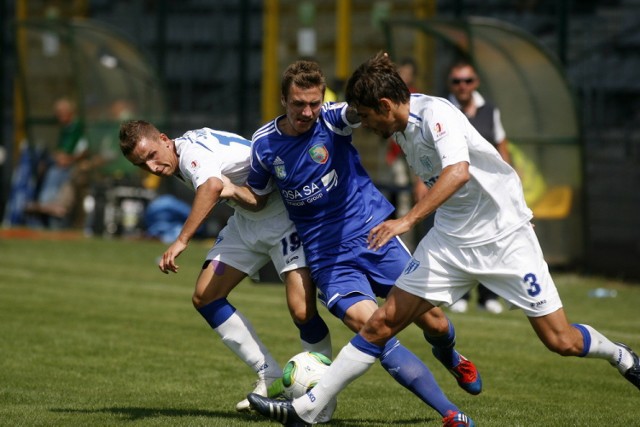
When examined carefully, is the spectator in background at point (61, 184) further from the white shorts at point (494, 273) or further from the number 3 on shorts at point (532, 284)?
the number 3 on shorts at point (532, 284)

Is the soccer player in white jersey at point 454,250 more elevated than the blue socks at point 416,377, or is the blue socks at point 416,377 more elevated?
the soccer player in white jersey at point 454,250

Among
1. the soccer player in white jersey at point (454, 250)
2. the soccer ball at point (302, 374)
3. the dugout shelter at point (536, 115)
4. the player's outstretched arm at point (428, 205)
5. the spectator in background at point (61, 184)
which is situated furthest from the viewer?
the spectator in background at point (61, 184)

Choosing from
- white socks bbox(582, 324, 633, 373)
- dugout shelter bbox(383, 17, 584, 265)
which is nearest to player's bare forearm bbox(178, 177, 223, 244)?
white socks bbox(582, 324, 633, 373)

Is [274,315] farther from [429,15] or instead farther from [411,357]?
[429,15]

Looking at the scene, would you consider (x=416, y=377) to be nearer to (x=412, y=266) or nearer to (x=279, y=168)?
(x=412, y=266)

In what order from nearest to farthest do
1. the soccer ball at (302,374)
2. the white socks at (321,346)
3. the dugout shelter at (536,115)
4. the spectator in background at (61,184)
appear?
the soccer ball at (302,374)
the white socks at (321,346)
the dugout shelter at (536,115)
the spectator in background at (61,184)

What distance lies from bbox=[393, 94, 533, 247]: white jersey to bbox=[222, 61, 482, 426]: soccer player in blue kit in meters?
0.64

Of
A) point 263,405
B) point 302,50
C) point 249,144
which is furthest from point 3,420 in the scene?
point 302,50

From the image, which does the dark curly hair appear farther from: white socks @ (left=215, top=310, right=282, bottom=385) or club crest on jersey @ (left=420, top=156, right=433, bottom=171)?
white socks @ (left=215, top=310, right=282, bottom=385)

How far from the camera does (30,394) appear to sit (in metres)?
7.17

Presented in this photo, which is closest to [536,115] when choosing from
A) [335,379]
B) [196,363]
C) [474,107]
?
[474,107]

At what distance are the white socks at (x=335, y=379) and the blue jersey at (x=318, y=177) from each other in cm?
86

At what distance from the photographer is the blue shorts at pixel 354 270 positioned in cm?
641

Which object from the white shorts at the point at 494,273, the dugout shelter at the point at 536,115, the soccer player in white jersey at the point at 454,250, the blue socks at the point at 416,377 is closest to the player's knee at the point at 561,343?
the soccer player in white jersey at the point at 454,250
